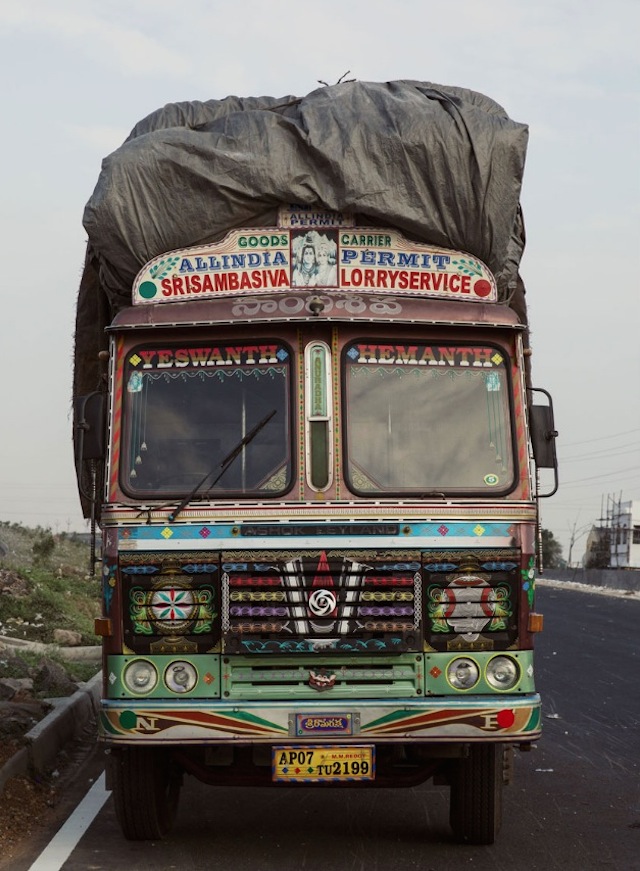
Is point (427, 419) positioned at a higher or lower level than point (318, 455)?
higher

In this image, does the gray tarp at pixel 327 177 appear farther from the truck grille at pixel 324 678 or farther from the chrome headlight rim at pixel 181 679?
the truck grille at pixel 324 678

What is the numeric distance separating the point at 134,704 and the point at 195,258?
8.34 feet

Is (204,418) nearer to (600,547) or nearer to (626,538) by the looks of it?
(626,538)

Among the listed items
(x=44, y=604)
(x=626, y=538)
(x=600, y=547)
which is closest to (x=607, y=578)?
(x=44, y=604)

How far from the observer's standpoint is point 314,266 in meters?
7.80

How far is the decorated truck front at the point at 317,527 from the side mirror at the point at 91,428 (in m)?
0.01

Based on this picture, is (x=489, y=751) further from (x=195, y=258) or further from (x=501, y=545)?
(x=195, y=258)

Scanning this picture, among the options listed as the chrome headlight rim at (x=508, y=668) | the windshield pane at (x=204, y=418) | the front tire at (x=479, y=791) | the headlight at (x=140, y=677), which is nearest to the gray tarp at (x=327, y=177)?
the windshield pane at (x=204, y=418)

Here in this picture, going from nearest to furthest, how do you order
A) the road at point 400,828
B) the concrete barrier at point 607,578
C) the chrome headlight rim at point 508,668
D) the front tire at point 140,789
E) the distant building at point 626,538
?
the chrome headlight rim at point 508,668, the road at point 400,828, the front tire at point 140,789, the concrete barrier at point 607,578, the distant building at point 626,538

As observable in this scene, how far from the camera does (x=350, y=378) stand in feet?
24.3

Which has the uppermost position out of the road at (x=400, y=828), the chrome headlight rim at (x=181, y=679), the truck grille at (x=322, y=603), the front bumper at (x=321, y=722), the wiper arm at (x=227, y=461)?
the wiper arm at (x=227, y=461)

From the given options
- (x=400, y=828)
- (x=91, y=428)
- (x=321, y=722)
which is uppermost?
(x=91, y=428)

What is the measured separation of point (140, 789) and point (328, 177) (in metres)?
3.57

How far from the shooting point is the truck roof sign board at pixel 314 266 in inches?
306
